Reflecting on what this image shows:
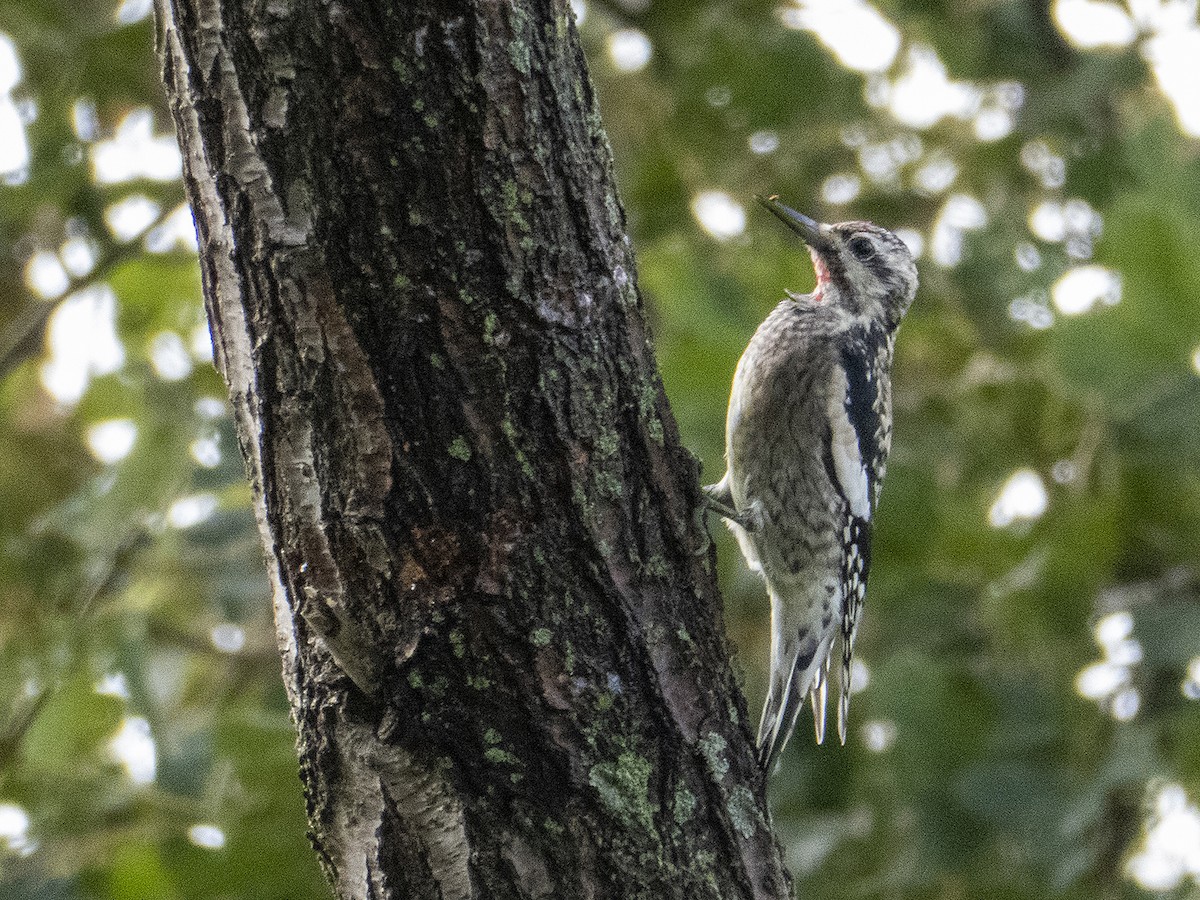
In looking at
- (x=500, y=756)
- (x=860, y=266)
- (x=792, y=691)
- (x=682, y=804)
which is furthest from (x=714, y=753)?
(x=860, y=266)

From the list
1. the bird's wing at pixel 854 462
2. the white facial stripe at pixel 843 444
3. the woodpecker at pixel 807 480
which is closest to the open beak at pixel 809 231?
the woodpecker at pixel 807 480

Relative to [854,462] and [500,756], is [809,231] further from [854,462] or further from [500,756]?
[500,756]

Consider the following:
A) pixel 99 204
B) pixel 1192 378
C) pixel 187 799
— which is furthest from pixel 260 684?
pixel 1192 378

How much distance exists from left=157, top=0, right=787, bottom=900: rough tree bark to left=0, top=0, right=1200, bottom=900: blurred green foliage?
1.37 metres

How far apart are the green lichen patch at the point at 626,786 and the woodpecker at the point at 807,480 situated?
68.6 inches

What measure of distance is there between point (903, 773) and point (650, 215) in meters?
1.76

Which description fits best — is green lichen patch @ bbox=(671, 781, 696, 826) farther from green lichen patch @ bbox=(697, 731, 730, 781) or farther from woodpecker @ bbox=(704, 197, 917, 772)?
woodpecker @ bbox=(704, 197, 917, 772)

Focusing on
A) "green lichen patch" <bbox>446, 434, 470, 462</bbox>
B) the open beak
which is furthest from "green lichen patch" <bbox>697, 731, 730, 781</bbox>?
the open beak

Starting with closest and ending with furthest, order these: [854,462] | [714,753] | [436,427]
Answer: [436,427] < [714,753] < [854,462]

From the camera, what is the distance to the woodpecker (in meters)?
3.47

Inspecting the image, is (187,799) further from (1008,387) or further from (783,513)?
(1008,387)

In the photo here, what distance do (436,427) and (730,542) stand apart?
2.18 metres

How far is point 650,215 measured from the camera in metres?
4.18

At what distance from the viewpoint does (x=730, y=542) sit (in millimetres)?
3674
